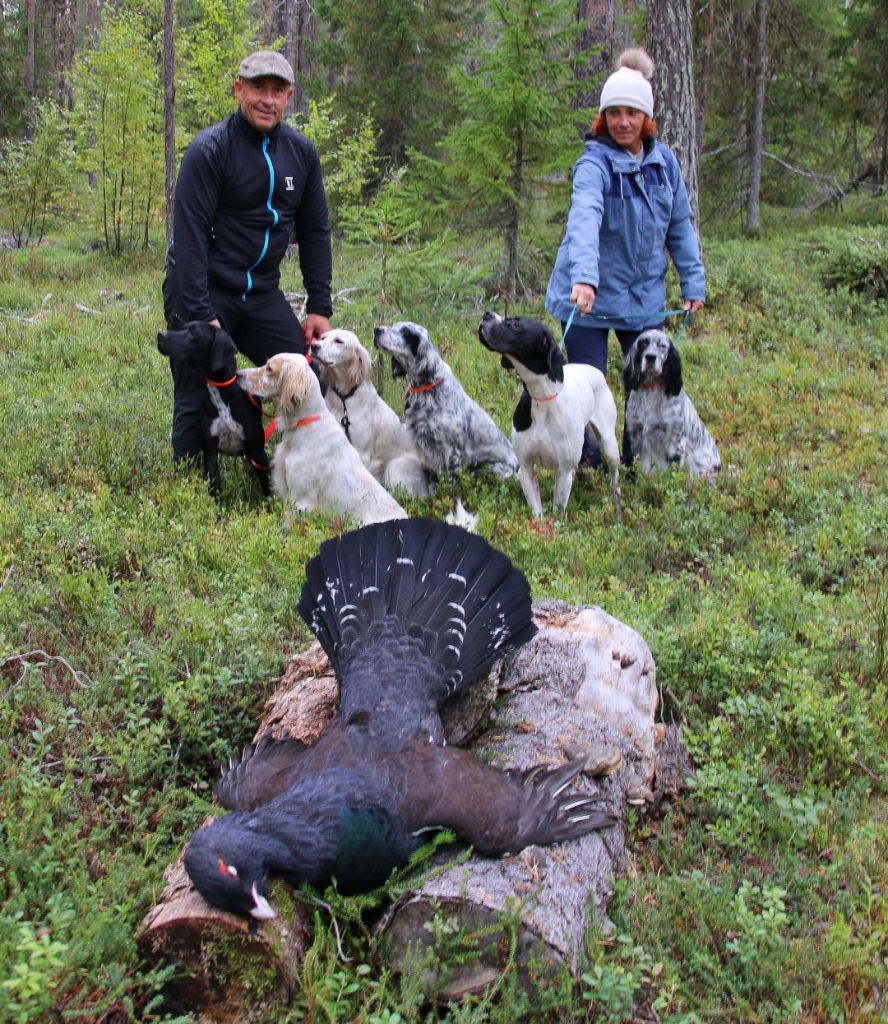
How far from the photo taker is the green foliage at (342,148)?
661 inches

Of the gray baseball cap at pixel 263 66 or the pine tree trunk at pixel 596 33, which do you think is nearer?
the gray baseball cap at pixel 263 66

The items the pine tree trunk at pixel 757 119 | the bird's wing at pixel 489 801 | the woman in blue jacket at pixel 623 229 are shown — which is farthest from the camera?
the pine tree trunk at pixel 757 119

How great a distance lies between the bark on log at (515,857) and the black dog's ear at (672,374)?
3489mm

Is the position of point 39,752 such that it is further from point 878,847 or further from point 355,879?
point 878,847

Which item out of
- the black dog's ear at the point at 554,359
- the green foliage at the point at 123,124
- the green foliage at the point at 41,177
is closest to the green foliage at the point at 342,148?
the green foliage at the point at 123,124

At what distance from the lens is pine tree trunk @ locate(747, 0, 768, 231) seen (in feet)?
54.4

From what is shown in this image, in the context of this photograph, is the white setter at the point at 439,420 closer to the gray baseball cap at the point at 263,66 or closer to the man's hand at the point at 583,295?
the man's hand at the point at 583,295

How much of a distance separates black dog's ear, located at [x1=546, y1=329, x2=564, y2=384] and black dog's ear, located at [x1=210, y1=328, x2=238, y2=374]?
8.04 ft

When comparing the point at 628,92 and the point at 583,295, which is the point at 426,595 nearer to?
the point at 583,295

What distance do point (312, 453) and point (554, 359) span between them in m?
2.02

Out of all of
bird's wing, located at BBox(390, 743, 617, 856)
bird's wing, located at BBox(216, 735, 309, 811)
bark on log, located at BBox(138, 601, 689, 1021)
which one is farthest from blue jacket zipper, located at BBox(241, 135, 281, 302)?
bird's wing, located at BBox(390, 743, 617, 856)

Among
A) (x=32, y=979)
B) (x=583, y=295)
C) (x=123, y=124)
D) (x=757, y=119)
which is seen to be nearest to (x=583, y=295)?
(x=583, y=295)

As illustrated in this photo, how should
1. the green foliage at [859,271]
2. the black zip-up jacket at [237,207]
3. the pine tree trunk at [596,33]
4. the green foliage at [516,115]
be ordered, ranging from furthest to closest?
the pine tree trunk at [596,33], the green foliage at [859,271], the green foliage at [516,115], the black zip-up jacket at [237,207]

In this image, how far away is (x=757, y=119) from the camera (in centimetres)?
1680
